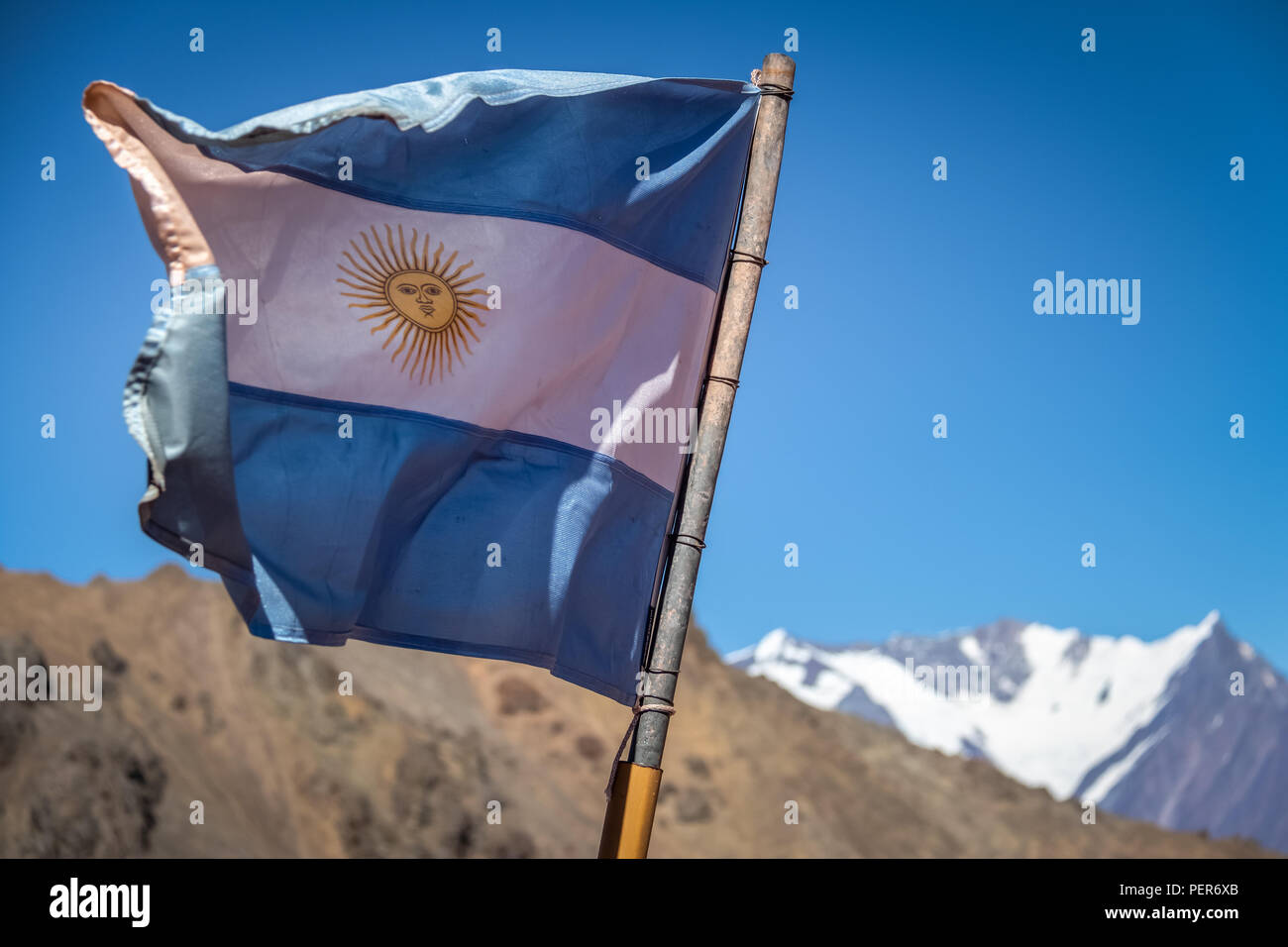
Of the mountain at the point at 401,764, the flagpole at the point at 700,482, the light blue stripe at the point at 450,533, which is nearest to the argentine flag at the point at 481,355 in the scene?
the light blue stripe at the point at 450,533

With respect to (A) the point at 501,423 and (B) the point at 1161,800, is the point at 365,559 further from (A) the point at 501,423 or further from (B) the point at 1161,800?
(B) the point at 1161,800

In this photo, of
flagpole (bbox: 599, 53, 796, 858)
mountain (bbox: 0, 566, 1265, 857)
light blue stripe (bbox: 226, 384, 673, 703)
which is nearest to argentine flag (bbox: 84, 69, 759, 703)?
light blue stripe (bbox: 226, 384, 673, 703)

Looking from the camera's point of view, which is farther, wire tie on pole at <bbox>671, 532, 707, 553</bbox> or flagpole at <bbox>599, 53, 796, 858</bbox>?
wire tie on pole at <bbox>671, 532, 707, 553</bbox>

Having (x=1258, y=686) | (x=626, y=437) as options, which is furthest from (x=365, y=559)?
(x=1258, y=686)

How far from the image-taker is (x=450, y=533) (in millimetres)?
5176

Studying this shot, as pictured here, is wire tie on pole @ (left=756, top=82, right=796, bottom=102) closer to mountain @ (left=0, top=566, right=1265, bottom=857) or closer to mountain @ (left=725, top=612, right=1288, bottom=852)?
mountain @ (left=0, top=566, right=1265, bottom=857)

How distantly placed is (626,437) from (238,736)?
3940 centimetres

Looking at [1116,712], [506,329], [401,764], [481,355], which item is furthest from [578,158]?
[1116,712]

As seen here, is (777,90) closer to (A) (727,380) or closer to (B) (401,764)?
(A) (727,380)

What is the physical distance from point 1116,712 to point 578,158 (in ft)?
490

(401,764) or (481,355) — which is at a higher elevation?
(481,355)

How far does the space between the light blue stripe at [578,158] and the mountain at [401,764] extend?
95.7 feet

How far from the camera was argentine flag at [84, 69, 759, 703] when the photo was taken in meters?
4.90

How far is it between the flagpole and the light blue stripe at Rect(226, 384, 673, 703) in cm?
41
